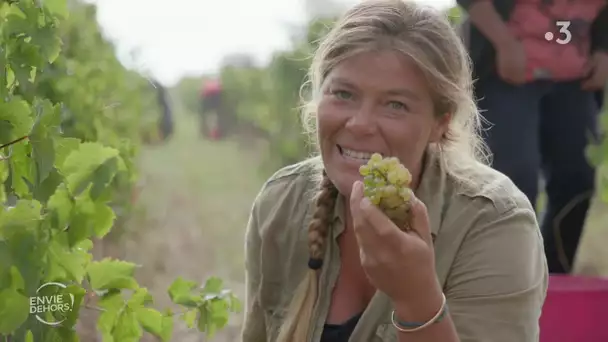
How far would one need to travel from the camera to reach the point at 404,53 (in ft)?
3.66

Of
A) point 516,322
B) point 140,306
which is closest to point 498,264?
point 516,322

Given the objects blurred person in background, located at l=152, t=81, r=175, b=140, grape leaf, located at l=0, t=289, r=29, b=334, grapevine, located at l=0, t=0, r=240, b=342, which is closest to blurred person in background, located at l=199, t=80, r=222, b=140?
blurred person in background, located at l=152, t=81, r=175, b=140

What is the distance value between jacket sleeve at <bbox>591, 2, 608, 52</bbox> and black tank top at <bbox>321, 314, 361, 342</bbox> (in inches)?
36.9

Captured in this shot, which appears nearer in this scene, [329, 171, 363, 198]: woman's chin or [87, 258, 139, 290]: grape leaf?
[87, 258, 139, 290]: grape leaf

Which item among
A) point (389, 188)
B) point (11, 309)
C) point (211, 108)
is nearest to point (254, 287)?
point (389, 188)

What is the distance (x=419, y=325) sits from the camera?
965 millimetres

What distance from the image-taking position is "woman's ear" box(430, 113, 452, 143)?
1192 millimetres

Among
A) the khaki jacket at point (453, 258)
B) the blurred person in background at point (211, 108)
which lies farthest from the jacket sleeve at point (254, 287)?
the blurred person in background at point (211, 108)

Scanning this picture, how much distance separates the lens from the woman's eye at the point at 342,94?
1143mm

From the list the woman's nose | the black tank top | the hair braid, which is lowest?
the black tank top

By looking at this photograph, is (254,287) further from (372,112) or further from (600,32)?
(600,32)

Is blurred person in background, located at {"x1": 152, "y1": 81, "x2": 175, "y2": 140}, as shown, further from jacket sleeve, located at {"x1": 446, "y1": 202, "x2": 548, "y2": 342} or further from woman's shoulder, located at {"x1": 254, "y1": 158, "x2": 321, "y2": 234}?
jacket sleeve, located at {"x1": 446, "y1": 202, "x2": 548, "y2": 342}

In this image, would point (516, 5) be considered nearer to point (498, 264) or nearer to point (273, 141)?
point (498, 264)

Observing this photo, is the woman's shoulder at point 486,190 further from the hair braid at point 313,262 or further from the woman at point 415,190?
the hair braid at point 313,262
